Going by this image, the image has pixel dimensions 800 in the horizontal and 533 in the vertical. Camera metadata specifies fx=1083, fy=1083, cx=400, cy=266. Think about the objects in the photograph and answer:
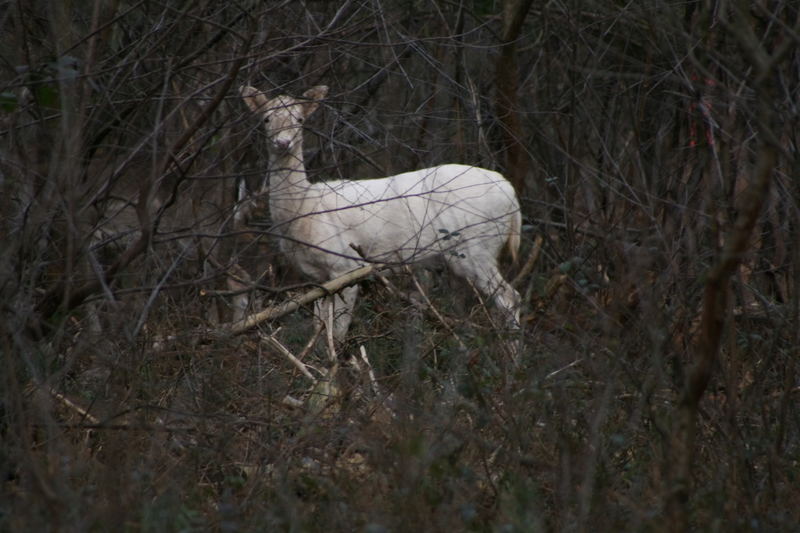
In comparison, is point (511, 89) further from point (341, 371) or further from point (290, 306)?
point (341, 371)

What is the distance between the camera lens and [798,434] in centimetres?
463

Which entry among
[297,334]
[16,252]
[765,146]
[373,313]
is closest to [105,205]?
[16,252]

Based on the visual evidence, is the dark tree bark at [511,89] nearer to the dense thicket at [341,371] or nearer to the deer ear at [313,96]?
the deer ear at [313,96]

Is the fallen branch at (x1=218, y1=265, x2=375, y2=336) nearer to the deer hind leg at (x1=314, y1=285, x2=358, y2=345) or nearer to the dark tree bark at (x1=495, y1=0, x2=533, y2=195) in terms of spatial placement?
the deer hind leg at (x1=314, y1=285, x2=358, y2=345)

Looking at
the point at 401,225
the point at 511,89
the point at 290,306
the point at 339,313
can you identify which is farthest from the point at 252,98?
the point at 511,89

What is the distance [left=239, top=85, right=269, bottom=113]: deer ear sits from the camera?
5.01 metres

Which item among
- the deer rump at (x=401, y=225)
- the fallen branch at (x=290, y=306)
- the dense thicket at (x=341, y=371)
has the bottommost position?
the deer rump at (x=401, y=225)

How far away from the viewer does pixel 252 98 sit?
526 cm

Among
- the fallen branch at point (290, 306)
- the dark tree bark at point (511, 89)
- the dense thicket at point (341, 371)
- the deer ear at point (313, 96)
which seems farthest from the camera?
the dark tree bark at point (511, 89)

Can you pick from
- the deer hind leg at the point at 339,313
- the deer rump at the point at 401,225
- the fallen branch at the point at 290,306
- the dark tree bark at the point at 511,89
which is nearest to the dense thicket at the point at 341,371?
the fallen branch at the point at 290,306

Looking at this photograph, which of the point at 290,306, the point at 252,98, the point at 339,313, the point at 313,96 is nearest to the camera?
the point at 252,98

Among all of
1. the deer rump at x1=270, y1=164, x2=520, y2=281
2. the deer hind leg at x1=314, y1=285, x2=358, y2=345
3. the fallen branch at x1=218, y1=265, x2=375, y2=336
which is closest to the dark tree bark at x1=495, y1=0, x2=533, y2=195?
the deer rump at x1=270, y1=164, x2=520, y2=281

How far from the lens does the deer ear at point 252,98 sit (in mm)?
5014

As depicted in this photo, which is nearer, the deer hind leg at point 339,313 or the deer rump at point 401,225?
the deer hind leg at point 339,313
